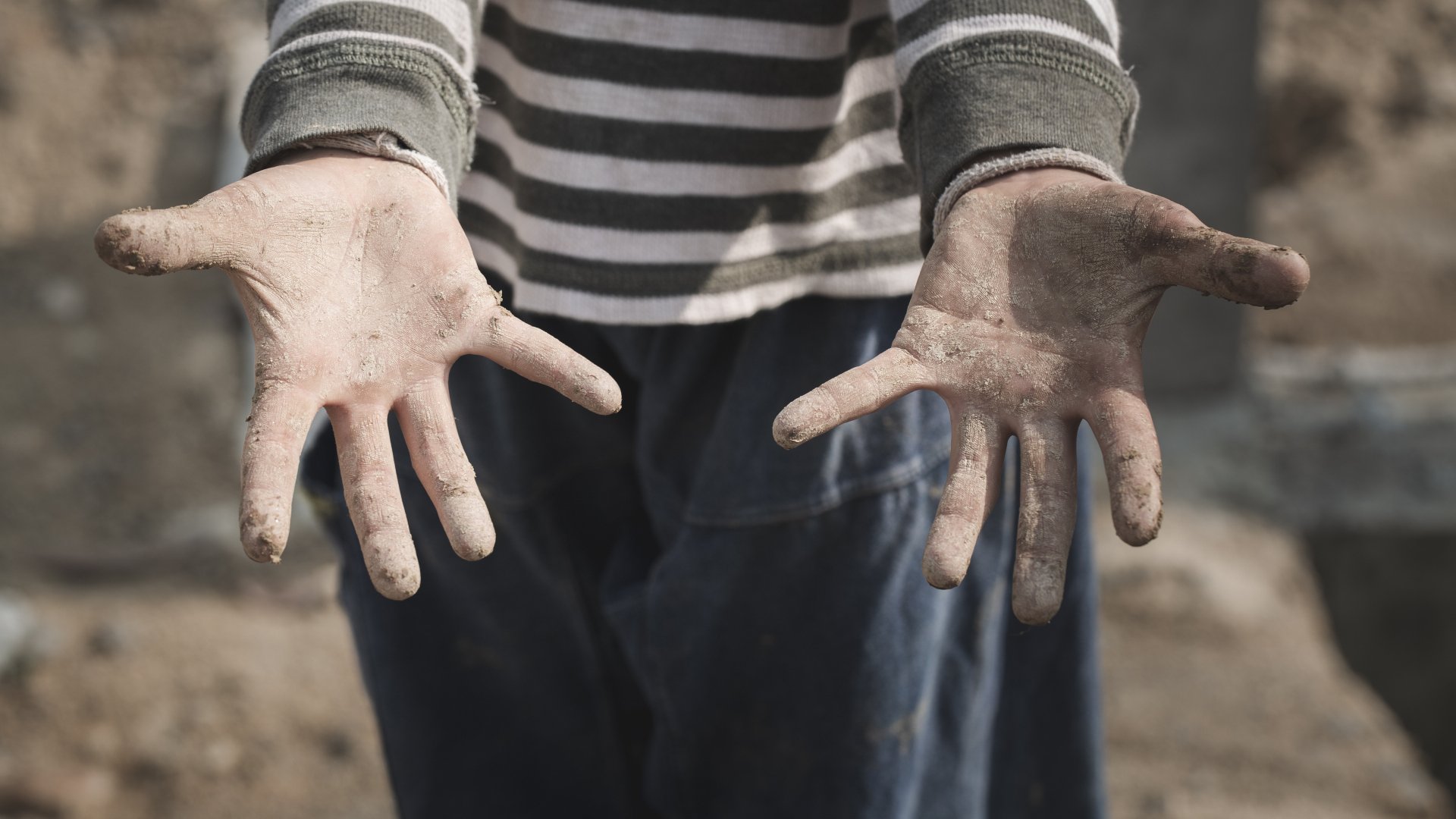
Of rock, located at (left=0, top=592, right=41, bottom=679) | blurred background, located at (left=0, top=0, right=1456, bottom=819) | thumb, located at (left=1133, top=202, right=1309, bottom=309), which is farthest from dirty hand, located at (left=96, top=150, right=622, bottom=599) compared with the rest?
rock, located at (left=0, top=592, right=41, bottom=679)

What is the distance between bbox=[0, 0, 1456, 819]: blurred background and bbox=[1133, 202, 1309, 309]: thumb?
1.67 metres

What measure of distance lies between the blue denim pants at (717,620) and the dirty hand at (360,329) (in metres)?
0.26

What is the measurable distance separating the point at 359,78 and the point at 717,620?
2.01ft

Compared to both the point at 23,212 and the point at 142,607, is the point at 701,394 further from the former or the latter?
the point at 23,212

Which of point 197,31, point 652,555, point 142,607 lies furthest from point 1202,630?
point 197,31

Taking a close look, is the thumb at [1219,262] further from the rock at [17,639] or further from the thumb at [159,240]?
the rock at [17,639]

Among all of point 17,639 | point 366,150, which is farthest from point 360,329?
point 17,639

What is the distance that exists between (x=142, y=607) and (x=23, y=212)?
1855 millimetres

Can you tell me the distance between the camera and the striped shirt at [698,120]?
2.71 feet

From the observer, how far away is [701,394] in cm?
110

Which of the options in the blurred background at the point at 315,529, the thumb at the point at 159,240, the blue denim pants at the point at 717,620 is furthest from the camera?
the blurred background at the point at 315,529

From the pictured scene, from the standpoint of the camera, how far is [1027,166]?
83 cm

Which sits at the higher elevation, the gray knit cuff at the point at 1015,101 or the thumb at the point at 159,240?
the gray knit cuff at the point at 1015,101

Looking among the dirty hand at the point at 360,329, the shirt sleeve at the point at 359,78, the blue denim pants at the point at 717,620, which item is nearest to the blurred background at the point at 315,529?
the blue denim pants at the point at 717,620
